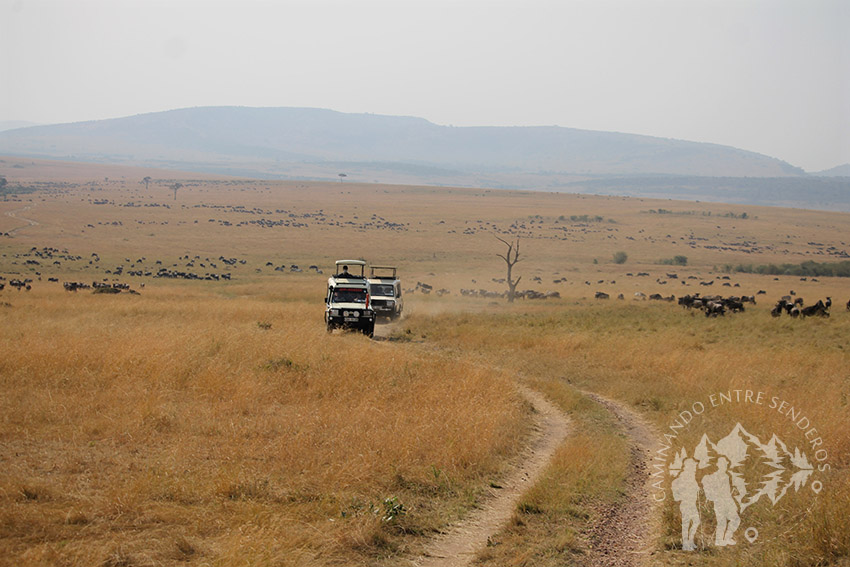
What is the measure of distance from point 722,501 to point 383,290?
22.5 metres

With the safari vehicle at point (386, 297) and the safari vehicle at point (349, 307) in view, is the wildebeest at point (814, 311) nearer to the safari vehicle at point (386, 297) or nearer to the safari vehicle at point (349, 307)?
the safari vehicle at point (386, 297)

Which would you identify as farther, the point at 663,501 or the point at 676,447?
the point at 676,447

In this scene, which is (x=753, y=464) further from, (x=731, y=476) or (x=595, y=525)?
(x=595, y=525)

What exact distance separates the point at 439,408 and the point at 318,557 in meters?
5.29

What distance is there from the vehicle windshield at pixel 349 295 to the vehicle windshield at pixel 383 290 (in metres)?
5.95

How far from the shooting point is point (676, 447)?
10.6 m

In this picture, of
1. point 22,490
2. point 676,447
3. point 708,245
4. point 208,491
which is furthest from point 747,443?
point 708,245

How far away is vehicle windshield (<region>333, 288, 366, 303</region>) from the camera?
23312 mm

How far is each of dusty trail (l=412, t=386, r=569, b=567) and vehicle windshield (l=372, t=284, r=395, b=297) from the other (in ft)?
57.8

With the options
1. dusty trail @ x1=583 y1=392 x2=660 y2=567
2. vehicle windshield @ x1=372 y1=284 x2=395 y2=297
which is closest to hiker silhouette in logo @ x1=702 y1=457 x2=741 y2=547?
dusty trail @ x1=583 y1=392 x2=660 y2=567

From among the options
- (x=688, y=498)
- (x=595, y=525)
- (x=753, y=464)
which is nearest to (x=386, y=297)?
(x=753, y=464)

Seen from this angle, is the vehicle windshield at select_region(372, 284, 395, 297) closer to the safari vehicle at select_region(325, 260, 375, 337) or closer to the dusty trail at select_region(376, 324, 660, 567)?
the safari vehicle at select_region(325, 260, 375, 337)

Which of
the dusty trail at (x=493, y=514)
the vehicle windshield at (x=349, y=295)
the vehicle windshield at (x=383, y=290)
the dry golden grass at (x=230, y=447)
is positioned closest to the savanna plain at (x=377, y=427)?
the dry golden grass at (x=230, y=447)

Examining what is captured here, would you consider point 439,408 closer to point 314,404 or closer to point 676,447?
point 314,404
